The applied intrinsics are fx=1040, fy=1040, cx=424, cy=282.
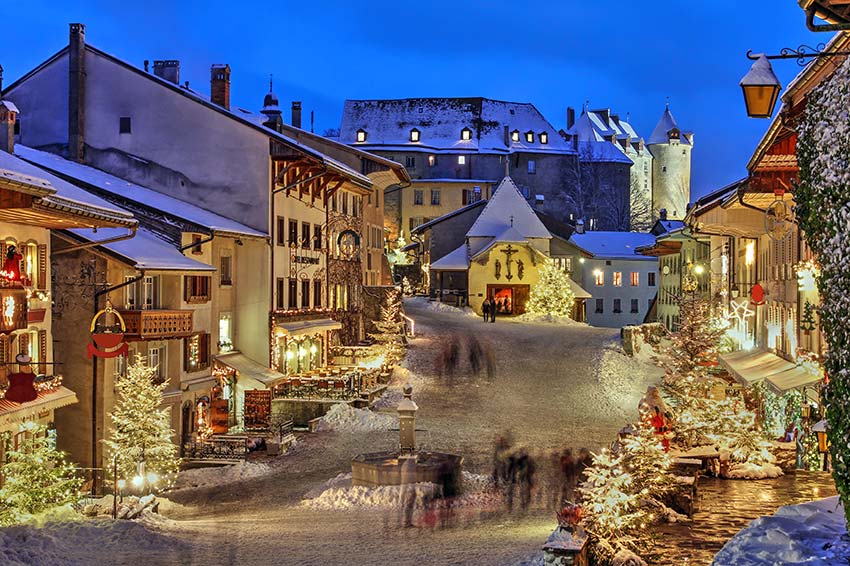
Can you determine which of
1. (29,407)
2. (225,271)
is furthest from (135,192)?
(29,407)

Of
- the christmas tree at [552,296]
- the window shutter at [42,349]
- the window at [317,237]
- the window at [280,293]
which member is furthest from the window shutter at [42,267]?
the christmas tree at [552,296]

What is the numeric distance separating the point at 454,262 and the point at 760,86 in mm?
63087

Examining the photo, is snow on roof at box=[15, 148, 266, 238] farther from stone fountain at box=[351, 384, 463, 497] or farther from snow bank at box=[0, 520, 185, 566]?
snow bank at box=[0, 520, 185, 566]

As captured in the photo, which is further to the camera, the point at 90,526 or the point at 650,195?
the point at 650,195

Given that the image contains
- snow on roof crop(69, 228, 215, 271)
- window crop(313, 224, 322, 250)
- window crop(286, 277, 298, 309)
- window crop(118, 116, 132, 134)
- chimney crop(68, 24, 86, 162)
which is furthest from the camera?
window crop(313, 224, 322, 250)

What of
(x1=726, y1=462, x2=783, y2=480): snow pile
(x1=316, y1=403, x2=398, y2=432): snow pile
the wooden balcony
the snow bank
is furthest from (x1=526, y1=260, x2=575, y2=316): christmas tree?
the snow bank

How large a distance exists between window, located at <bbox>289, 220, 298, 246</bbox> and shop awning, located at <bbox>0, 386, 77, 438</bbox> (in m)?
21.0

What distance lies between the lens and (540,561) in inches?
594

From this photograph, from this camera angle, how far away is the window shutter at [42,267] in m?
26.4

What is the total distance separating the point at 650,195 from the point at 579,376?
103030 millimetres

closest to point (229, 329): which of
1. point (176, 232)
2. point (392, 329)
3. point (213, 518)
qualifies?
point (176, 232)

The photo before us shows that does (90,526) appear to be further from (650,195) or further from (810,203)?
(650,195)

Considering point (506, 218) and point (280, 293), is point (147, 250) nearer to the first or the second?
point (280, 293)

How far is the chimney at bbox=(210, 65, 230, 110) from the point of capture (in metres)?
49.2
